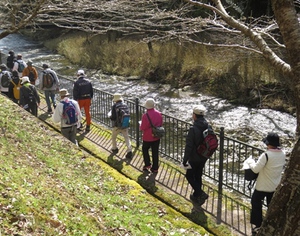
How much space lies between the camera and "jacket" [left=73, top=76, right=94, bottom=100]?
10.4 meters

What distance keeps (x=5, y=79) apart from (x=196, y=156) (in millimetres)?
7506

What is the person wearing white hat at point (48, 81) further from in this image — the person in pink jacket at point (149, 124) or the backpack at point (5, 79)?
the person in pink jacket at point (149, 124)

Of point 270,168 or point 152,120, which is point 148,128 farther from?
point 270,168

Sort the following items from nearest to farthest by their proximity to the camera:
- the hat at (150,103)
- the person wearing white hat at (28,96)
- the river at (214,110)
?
1. the hat at (150,103)
2. the person wearing white hat at (28,96)
3. the river at (214,110)

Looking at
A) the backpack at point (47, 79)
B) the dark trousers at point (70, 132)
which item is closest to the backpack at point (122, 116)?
the dark trousers at point (70, 132)

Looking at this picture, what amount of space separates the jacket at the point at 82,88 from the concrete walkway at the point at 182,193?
1.45 m

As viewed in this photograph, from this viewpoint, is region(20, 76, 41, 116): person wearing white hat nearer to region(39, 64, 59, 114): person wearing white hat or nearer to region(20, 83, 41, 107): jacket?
region(20, 83, 41, 107): jacket

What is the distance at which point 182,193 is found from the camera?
7352 mm

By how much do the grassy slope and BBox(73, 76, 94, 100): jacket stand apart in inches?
68.7

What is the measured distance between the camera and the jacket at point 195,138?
21.8 feet

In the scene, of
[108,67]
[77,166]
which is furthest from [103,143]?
[108,67]

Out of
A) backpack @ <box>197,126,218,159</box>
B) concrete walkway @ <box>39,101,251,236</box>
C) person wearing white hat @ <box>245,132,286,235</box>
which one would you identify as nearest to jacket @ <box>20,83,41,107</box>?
concrete walkway @ <box>39,101,251,236</box>

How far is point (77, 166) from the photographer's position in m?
7.79

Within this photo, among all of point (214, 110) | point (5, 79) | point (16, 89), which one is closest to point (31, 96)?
point (16, 89)
